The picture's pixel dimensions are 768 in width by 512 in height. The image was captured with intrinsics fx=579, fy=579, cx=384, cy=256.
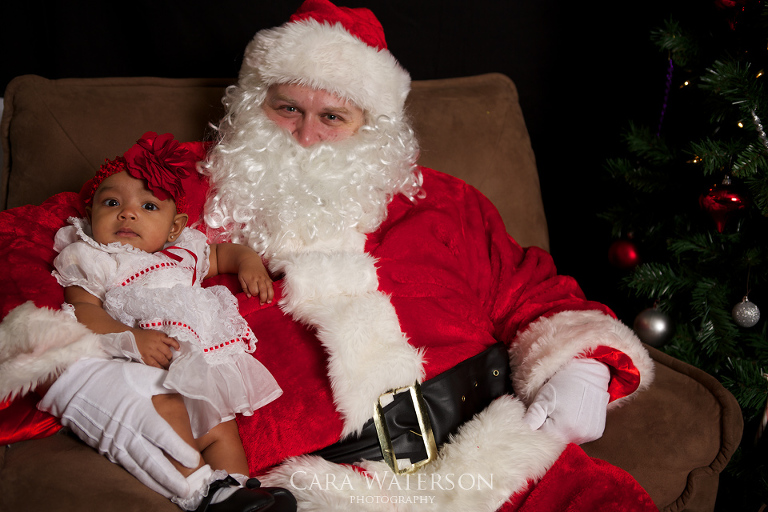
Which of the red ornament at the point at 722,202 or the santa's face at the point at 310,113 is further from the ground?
the santa's face at the point at 310,113

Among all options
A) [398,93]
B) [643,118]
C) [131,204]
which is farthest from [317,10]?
[643,118]

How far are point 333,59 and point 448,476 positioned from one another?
1.24 metres

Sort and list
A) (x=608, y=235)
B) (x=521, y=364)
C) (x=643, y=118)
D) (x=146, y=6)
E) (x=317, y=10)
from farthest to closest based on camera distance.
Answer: (x=608, y=235) → (x=643, y=118) → (x=146, y=6) → (x=317, y=10) → (x=521, y=364)

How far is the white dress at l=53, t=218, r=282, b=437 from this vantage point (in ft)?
4.09

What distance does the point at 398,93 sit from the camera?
1.95 m

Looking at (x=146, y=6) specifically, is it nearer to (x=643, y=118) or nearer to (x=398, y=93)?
(x=398, y=93)

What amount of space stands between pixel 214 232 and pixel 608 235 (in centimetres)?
197

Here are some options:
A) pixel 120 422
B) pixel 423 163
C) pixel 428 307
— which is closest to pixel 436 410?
pixel 428 307

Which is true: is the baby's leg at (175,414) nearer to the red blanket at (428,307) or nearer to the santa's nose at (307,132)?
the red blanket at (428,307)

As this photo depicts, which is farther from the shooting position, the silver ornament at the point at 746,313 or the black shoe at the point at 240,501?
the silver ornament at the point at 746,313

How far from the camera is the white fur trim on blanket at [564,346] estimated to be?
5.00ft

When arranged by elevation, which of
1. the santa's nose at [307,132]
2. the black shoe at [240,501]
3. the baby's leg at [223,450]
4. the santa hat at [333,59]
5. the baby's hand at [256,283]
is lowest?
the baby's leg at [223,450]

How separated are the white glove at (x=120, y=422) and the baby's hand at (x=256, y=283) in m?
0.39

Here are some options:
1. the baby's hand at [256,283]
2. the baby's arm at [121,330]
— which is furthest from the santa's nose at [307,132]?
the baby's arm at [121,330]
